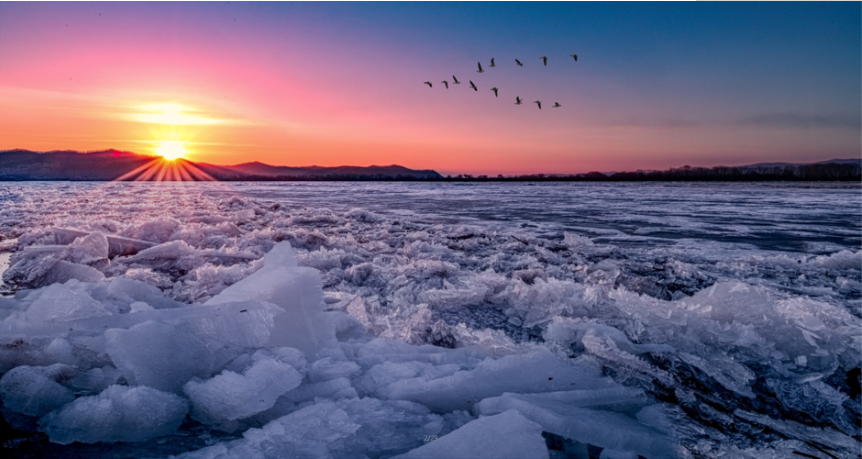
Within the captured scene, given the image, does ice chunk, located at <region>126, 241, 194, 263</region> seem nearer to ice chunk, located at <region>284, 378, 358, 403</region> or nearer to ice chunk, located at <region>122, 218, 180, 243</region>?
ice chunk, located at <region>122, 218, 180, 243</region>

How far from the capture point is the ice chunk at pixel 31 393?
1581 mm

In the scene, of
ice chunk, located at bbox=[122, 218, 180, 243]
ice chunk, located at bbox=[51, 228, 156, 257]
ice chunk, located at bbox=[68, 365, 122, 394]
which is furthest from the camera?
ice chunk, located at bbox=[122, 218, 180, 243]

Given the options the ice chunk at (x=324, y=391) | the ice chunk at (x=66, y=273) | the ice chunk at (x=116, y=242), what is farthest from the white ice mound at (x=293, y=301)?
the ice chunk at (x=116, y=242)

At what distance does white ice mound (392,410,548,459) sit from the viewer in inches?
51.9

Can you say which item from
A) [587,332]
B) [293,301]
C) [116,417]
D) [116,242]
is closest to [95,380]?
[116,417]

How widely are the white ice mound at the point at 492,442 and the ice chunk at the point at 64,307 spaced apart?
146cm

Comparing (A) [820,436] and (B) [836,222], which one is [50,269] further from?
(B) [836,222]

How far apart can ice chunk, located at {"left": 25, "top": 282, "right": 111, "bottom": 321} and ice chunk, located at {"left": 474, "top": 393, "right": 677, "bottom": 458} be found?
1.61m

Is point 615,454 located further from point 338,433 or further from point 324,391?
point 324,391

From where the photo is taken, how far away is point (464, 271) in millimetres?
4215

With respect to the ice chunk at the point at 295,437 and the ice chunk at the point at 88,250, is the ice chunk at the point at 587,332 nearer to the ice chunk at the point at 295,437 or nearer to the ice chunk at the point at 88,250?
the ice chunk at the point at 295,437

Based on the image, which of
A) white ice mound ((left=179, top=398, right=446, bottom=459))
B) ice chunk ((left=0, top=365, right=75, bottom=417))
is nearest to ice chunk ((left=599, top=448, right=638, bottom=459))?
white ice mound ((left=179, top=398, right=446, bottom=459))

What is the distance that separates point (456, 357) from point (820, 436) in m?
1.32

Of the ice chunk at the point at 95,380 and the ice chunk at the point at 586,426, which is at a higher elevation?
the ice chunk at the point at 95,380
